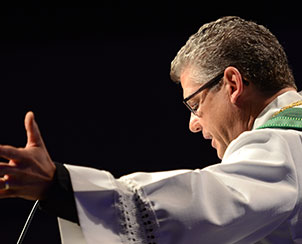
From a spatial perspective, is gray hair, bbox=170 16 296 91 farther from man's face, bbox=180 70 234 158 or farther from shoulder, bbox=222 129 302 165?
shoulder, bbox=222 129 302 165

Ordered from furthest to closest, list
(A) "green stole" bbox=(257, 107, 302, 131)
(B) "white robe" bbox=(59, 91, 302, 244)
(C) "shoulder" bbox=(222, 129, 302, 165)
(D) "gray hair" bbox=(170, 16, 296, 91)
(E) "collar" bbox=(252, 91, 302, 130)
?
(D) "gray hair" bbox=(170, 16, 296, 91)
(E) "collar" bbox=(252, 91, 302, 130)
(A) "green stole" bbox=(257, 107, 302, 131)
(C) "shoulder" bbox=(222, 129, 302, 165)
(B) "white robe" bbox=(59, 91, 302, 244)

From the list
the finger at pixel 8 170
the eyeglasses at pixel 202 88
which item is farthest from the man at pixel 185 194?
the eyeglasses at pixel 202 88

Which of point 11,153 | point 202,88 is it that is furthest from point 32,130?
point 202,88

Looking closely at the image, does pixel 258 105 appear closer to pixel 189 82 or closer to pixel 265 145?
pixel 189 82

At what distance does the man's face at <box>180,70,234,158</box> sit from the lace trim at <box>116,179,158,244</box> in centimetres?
84

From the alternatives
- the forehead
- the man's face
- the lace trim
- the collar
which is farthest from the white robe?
the forehead

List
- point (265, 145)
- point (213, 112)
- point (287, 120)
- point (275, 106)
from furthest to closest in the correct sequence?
point (213, 112) → point (275, 106) → point (287, 120) → point (265, 145)

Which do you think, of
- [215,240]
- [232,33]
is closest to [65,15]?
[232,33]

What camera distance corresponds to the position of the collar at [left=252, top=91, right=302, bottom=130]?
2.09 meters

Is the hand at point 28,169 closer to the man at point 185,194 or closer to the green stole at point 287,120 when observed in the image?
the man at point 185,194

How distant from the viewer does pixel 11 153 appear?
131cm

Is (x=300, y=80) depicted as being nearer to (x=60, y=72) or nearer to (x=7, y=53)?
(x=60, y=72)

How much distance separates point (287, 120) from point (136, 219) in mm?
724

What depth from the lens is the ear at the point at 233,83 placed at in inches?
85.2
